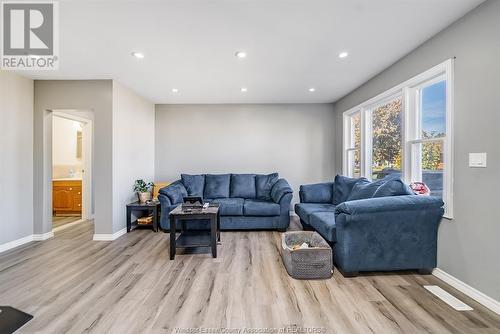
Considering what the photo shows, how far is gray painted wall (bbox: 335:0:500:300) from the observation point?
194 cm

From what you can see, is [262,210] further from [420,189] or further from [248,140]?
[420,189]

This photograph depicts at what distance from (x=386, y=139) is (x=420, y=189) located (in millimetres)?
1165

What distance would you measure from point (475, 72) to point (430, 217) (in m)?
1.43

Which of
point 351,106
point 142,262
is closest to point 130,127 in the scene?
point 142,262

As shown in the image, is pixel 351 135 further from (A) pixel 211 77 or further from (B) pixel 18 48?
(B) pixel 18 48

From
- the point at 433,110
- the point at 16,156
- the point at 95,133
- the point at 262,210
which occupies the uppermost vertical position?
the point at 433,110

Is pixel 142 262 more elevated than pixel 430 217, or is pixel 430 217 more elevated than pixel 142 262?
pixel 430 217

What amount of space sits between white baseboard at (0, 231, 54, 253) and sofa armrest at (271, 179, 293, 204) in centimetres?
386

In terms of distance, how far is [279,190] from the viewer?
432cm

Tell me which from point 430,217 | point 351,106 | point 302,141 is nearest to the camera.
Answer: point 430,217

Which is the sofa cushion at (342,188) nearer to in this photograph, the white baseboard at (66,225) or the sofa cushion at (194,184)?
the sofa cushion at (194,184)

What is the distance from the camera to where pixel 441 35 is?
8.01 ft

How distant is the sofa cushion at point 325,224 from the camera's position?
2.69m

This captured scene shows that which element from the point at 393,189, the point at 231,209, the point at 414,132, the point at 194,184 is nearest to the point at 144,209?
the point at 194,184
